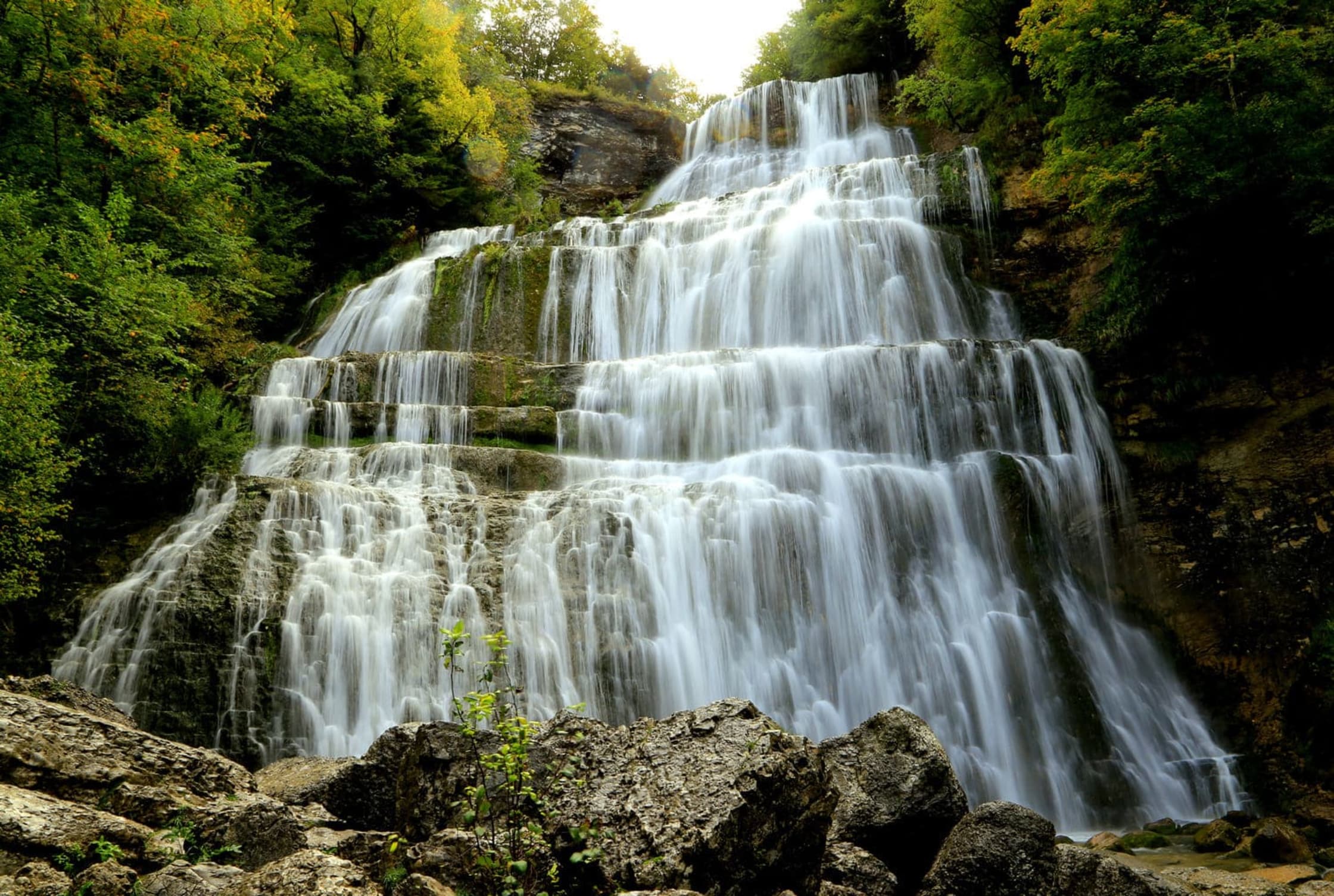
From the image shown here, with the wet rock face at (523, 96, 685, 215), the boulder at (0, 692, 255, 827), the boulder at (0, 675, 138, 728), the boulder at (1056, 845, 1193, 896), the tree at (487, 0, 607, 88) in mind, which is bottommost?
the boulder at (1056, 845, 1193, 896)

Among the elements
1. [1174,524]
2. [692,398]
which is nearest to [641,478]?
[692,398]

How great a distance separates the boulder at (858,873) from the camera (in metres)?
4.58

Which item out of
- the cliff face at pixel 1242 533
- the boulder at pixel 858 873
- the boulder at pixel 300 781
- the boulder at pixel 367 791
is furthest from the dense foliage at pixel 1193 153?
the boulder at pixel 300 781

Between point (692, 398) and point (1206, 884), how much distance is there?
10101 millimetres

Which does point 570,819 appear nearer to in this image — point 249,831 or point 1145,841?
point 249,831

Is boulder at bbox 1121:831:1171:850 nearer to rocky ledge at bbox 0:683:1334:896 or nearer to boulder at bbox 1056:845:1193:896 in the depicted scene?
rocky ledge at bbox 0:683:1334:896

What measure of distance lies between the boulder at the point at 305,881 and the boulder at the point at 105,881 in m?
0.40

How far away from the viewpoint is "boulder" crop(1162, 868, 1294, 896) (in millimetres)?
5383

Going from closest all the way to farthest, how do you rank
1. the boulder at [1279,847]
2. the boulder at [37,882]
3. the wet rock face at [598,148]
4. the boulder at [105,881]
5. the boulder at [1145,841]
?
the boulder at [37,882] → the boulder at [105,881] → the boulder at [1279,847] → the boulder at [1145,841] → the wet rock face at [598,148]

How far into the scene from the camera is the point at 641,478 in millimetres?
12266

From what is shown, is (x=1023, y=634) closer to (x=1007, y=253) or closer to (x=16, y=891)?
(x=1007, y=253)

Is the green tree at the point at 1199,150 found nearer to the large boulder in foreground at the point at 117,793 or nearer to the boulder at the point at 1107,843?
the boulder at the point at 1107,843

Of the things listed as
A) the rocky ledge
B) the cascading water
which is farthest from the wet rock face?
the rocky ledge

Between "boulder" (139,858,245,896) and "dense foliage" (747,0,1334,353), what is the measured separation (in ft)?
44.9
